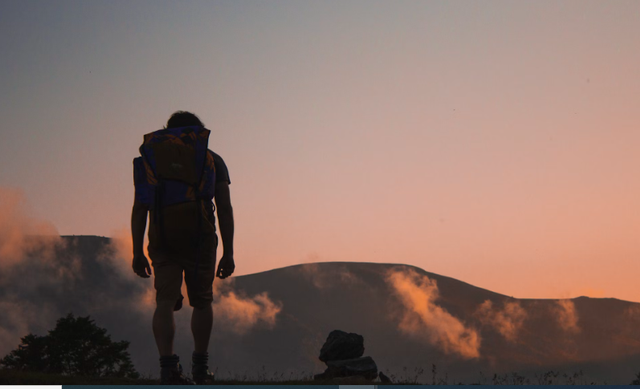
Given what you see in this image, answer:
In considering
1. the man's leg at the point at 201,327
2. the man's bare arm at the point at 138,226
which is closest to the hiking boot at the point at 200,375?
the man's leg at the point at 201,327

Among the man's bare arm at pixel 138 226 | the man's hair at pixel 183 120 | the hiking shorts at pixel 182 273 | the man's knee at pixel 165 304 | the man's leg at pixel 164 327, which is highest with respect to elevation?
the man's hair at pixel 183 120

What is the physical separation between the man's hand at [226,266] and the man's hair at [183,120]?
1.27 meters

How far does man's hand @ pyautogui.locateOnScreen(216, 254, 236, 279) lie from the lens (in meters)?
6.46

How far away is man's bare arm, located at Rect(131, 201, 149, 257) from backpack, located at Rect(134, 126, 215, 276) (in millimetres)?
80

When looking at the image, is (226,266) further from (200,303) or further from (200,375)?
(200,375)

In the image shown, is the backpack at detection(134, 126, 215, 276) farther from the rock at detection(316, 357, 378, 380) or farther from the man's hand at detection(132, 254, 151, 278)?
the rock at detection(316, 357, 378, 380)

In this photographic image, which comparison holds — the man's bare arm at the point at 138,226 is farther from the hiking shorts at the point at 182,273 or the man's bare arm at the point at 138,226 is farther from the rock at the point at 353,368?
the rock at the point at 353,368

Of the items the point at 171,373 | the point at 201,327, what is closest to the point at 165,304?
the point at 201,327

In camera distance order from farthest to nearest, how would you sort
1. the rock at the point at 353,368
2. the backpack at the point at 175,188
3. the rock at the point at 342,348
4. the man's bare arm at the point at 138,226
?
→ the rock at the point at 342,348
the rock at the point at 353,368
the man's bare arm at the point at 138,226
the backpack at the point at 175,188

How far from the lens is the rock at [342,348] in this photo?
65.7 feet

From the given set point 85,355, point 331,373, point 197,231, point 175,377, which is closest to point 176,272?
point 197,231

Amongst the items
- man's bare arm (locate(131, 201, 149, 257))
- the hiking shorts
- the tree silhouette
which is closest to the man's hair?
man's bare arm (locate(131, 201, 149, 257))

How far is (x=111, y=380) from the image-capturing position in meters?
9.09

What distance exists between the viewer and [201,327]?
20.9 ft
